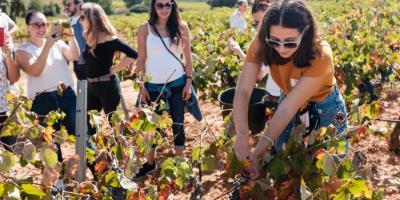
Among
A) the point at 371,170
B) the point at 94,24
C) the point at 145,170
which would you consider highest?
the point at 94,24

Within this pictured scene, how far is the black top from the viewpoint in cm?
412

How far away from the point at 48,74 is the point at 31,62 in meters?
0.17

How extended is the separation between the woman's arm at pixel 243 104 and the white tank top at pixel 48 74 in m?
1.82

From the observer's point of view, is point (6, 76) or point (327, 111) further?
point (6, 76)

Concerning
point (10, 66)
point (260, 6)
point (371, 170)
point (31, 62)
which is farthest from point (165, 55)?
point (371, 170)

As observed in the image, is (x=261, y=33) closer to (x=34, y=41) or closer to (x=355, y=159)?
(x=355, y=159)

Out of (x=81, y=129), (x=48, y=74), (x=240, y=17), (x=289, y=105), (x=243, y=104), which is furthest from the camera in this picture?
(x=240, y=17)

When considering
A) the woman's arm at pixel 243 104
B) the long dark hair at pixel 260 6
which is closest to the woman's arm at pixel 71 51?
the long dark hair at pixel 260 6

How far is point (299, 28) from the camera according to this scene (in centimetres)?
222

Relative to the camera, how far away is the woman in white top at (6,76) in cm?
356

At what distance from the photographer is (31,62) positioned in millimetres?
3705

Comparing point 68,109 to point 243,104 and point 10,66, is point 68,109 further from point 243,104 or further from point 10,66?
point 243,104

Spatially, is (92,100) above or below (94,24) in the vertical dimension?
below

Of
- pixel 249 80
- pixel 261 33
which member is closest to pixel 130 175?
pixel 249 80
